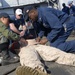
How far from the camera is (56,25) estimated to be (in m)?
4.86

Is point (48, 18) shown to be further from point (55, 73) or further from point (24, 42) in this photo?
point (55, 73)

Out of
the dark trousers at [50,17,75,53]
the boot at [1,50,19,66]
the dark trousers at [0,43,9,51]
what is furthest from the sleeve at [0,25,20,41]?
the dark trousers at [50,17,75,53]

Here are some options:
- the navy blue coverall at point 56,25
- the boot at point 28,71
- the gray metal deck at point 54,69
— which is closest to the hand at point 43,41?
the navy blue coverall at point 56,25

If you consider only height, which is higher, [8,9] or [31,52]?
[31,52]

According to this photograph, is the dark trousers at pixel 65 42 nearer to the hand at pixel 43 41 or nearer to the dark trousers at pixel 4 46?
the hand at pixel 43 41

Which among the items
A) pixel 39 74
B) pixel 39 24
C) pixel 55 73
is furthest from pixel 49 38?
pixel 39 74

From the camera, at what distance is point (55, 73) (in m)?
4.00

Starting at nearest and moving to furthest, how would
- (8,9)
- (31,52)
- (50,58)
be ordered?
(31,52) → (50,58) → (8,9)

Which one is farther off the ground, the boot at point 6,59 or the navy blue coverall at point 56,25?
the navy blue coverall at point 56,25

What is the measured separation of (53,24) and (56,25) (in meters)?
0.05

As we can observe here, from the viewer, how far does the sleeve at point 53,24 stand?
189 inches

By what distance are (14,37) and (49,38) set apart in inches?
28.0

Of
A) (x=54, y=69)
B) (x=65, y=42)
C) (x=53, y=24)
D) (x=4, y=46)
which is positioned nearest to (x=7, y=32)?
(x=4, y=46)

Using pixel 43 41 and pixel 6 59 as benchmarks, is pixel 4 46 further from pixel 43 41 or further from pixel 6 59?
pixel 43 41
